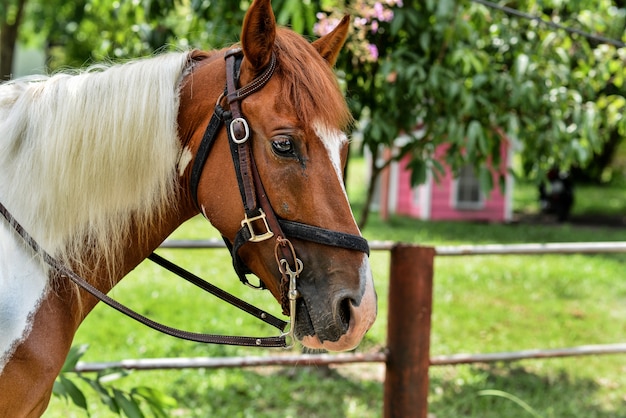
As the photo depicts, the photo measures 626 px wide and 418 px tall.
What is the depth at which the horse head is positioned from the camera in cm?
159

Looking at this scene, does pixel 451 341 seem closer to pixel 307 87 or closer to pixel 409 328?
pixel 409 328

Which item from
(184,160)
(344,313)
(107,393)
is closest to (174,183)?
(184,160)

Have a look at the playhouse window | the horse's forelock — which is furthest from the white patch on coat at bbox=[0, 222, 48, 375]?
the playhouse window

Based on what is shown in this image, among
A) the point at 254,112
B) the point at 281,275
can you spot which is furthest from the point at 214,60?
the point at 281,275

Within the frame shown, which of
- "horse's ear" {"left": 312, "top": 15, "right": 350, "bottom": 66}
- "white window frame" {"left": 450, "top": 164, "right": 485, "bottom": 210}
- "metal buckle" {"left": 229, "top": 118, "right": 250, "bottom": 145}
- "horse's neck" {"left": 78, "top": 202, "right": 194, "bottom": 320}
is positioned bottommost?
"white window frame" {"left": 450, "top": 164, "right": 485, "bottom": 210}

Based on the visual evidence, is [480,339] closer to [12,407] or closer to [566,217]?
[12,407]

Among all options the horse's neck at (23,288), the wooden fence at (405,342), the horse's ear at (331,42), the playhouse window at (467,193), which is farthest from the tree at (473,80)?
the playhouse window at (467,193)

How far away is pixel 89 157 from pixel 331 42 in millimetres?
794

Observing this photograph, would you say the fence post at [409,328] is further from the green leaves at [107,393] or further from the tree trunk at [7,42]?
the tree trunk at [7,42]

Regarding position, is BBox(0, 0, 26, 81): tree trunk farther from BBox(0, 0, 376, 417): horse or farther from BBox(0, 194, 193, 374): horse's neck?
BBox(0, 194, 193, 374): horse's neck

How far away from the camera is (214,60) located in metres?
1.77

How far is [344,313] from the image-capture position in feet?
5.24

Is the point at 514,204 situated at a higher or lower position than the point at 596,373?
lower

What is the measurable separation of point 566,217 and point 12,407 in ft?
46.1
